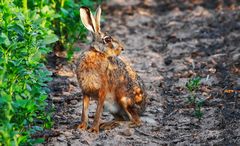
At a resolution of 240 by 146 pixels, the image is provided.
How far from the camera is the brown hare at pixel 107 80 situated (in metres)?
7.05

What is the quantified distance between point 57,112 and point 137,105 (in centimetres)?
92

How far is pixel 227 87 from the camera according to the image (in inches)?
335

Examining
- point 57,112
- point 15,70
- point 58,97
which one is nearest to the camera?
Result: point 15,70

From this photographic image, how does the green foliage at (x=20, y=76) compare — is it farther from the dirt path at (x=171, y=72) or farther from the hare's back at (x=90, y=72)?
the dirt path at (x=171, y=72)

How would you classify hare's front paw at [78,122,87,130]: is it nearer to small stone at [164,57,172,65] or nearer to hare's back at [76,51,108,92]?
hare's back at [76,51,108,92]

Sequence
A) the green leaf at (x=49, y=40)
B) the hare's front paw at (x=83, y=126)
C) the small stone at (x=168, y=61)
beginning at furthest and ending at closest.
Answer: the small stone at (x=168, y=61), the hare's front paw at (x=83, y=126), the green leaf at (x=49, y=40)

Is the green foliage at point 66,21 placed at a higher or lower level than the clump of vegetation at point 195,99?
higher

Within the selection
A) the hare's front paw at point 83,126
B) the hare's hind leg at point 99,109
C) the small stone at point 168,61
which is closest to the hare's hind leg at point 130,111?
the hare's hind leg at point 99,109

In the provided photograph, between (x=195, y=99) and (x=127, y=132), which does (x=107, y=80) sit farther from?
(x=195, y=99)

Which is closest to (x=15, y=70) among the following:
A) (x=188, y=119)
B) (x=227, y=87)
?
(x=188, y=119)

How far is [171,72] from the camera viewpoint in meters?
9.59

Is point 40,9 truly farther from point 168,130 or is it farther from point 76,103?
point 168,130

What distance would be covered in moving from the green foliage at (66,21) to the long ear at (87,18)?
1592 mm

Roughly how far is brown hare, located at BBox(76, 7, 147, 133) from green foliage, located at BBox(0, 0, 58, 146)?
1.56 ft
